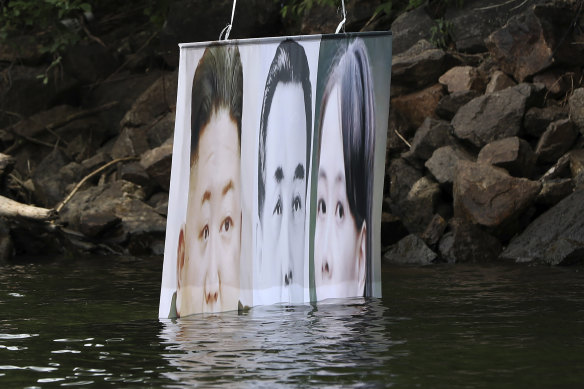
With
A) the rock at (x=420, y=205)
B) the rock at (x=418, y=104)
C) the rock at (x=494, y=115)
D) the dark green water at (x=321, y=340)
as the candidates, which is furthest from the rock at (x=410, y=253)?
the rock at (x=418, y=104)

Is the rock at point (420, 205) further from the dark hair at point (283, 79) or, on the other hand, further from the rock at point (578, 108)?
the dark hair at point (283, 79)

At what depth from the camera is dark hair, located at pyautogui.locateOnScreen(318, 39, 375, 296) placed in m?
7.26

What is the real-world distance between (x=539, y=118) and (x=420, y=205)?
174cm

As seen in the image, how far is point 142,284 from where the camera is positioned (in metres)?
10.0

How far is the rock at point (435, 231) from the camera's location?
1158cm

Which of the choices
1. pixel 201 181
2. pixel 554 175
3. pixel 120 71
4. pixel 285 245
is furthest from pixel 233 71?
pixel 120 71

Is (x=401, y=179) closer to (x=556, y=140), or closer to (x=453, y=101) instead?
(x=453, y=101)

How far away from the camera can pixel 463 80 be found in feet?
44.1

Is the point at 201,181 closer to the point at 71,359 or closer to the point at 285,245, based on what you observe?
the point at 285,245

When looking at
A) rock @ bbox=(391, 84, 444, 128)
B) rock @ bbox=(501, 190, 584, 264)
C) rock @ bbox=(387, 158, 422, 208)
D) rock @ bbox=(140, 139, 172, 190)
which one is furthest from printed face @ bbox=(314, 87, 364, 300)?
rock @ bbox=(140, 139, 172, 190)

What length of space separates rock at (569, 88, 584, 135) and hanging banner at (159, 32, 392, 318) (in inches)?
213

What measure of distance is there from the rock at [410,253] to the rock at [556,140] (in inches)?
71.5

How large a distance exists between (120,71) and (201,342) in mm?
12976

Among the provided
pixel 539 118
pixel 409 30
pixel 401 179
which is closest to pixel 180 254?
pixel 401 179
